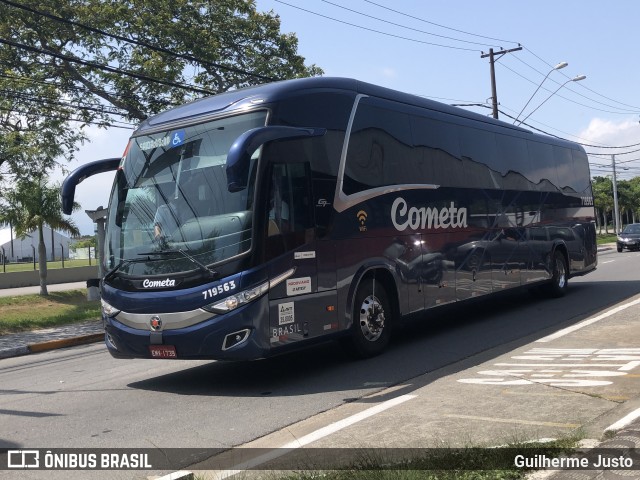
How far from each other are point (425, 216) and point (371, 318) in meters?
2.25

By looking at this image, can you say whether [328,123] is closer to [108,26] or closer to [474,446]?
[474,446]

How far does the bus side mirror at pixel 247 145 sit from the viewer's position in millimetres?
7062

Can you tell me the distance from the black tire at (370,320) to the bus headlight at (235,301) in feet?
6.10

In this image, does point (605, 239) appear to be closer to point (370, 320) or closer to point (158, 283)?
point (370, 320)

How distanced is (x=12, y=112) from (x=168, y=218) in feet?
54.5

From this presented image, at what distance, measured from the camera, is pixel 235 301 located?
7957 millimetres

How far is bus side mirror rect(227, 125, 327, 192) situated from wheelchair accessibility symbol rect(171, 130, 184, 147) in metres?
1.20

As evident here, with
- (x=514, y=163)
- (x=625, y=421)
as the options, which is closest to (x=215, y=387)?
(x=625, y=421)

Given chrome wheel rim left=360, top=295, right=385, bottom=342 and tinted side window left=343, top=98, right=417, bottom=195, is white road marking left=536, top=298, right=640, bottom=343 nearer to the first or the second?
chrome wheel rim left=360, top=295, right=385, bottom=342

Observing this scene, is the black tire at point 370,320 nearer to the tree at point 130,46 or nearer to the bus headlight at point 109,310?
the bus headlight at point 109,310

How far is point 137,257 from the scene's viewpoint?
866cm

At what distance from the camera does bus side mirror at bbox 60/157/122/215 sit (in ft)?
30.7

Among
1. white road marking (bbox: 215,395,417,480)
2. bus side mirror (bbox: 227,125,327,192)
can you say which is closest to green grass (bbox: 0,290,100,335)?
bus side mirror (bbox: 227,125,327,192)

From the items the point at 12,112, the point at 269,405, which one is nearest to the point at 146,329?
the point at 269,405
